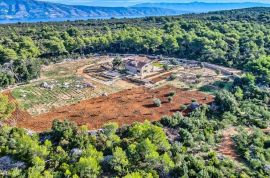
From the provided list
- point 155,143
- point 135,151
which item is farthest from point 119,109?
point 135,151

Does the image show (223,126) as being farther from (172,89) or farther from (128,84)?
(128,84)

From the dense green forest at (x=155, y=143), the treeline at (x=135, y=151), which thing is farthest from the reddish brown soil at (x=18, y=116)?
the treeline at (x=135, y=151)

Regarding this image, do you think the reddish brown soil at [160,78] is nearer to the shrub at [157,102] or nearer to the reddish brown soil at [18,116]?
the shrub at [157,102]

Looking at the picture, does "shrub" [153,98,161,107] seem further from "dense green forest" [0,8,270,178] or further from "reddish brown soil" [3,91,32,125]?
"reddish brown soil" [3,91,32,125]

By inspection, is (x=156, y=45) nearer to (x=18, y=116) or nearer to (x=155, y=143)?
(x=18, y=116)

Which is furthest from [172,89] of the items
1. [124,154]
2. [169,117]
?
[124,154]

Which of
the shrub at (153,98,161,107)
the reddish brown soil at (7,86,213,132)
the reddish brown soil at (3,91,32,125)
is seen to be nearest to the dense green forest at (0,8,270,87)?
the reddish brown soil at (7,86,213,132)
